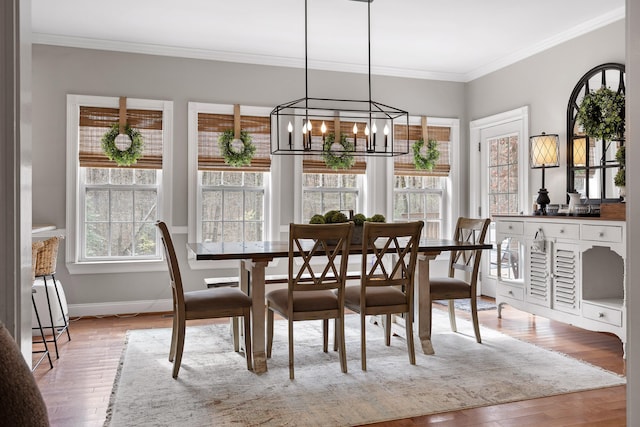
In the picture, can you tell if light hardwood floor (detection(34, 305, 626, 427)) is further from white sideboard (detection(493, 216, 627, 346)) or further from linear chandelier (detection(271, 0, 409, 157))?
linear chandelier (detection(271, 0, 409, 157))

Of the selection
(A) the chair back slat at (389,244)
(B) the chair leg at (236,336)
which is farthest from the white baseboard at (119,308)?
(A) the chair back slat at (389,244)

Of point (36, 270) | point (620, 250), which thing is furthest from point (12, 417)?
point (620, 250)

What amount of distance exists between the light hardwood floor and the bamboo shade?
2190 mm

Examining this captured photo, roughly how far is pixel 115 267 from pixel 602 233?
4384 mm

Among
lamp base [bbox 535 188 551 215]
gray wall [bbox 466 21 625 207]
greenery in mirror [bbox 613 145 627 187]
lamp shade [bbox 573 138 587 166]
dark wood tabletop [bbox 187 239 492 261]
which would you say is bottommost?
dark wood tabletop [bbox 187 239 492 261]

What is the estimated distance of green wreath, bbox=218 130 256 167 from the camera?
5340 millimetres

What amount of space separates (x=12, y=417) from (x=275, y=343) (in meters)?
3.28

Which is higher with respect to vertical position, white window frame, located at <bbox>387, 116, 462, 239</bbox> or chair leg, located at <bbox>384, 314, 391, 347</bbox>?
white window frame, located at <bbox>387, 116, 462, 239</bbox>

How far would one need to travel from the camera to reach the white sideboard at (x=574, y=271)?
3.71 m

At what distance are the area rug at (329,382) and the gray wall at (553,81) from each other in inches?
78.3

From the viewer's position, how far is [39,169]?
4.89 meters

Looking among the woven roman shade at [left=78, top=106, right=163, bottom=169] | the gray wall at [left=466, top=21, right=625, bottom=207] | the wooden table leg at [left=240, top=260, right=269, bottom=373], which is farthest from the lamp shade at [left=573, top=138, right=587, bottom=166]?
the woven roman shade at [left=78, top=106, right=163, bottom=169]

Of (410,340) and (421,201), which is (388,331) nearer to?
(410,340)

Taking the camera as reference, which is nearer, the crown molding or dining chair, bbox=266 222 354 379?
dining chair, bbox=266 222 354 379
